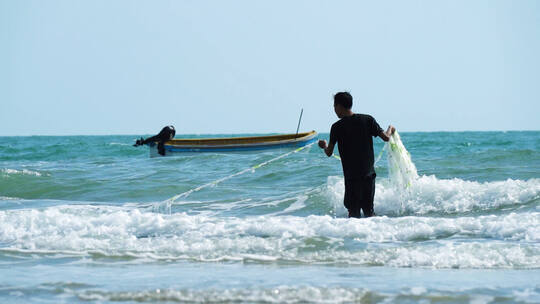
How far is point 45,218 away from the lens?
9.34 meters

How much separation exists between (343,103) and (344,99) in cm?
5

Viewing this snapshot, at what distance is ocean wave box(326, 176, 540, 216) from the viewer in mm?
Result: 10047

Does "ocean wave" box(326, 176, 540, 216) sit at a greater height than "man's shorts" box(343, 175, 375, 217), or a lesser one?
lesser

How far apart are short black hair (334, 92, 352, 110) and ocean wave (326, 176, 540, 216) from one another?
2823 millimetres

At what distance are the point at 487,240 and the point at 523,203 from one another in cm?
318

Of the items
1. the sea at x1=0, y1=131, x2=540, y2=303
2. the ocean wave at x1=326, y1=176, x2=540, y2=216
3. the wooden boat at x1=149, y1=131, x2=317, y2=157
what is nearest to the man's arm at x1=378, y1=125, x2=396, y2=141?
the sea at x1=0, y1=131, x2=540, y2=303

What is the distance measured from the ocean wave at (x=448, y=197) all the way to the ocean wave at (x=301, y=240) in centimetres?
210

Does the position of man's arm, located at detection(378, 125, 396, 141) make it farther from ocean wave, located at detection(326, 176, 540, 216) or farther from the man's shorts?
ocean wave, located at detection(326, 176, 540, 216)

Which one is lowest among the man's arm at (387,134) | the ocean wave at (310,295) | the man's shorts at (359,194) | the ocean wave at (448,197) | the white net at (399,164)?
the ocean wave at (310,295)

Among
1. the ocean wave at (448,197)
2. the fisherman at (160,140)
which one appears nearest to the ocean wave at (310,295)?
the ocean wave at (448,197)

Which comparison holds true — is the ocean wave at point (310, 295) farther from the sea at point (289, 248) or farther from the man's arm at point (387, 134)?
the man's arm at point (387, 134)

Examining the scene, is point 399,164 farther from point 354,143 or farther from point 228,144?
point 228,144

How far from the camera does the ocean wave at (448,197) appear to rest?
10.0 metres

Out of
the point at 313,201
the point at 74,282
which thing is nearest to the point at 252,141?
the point at 313,201
